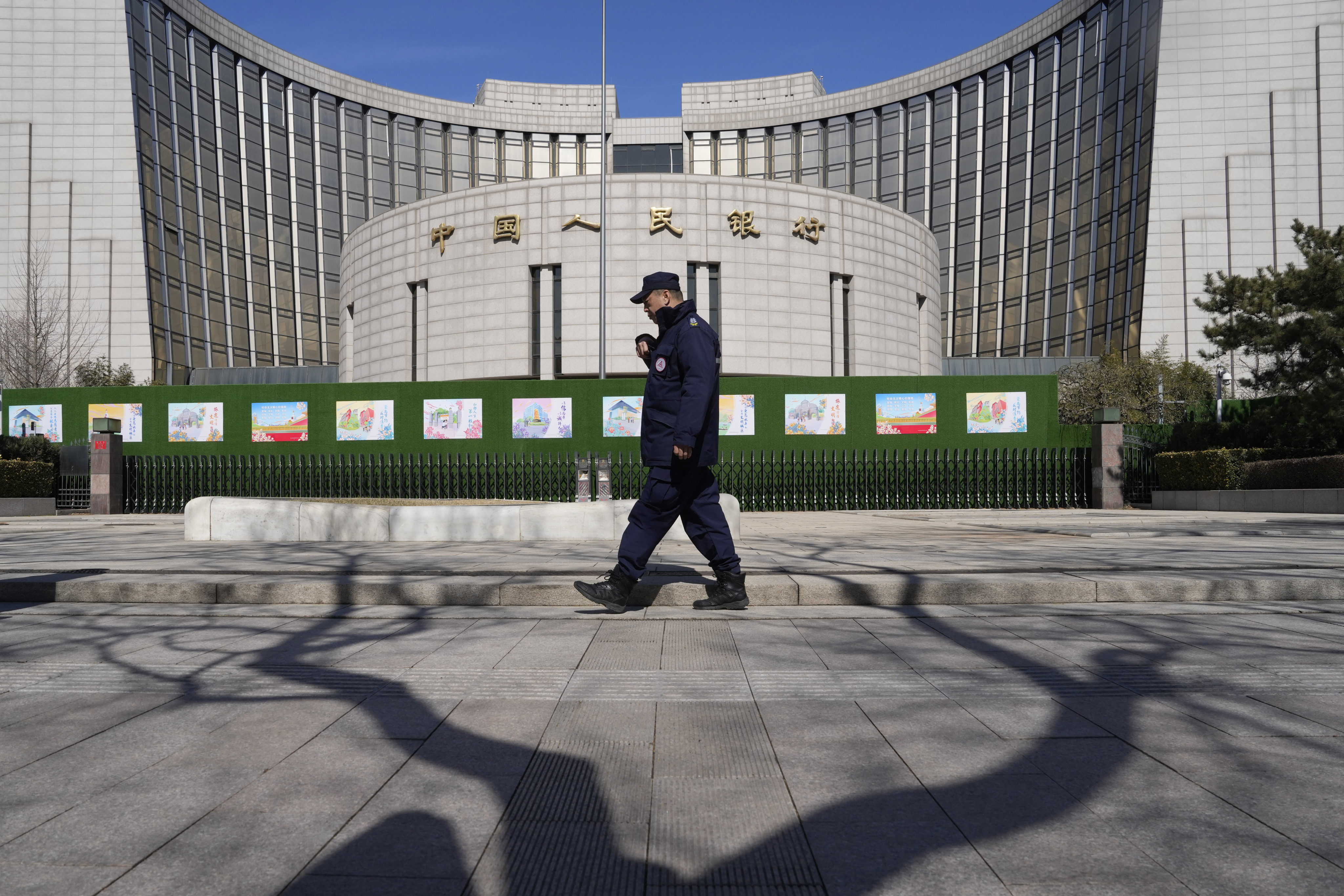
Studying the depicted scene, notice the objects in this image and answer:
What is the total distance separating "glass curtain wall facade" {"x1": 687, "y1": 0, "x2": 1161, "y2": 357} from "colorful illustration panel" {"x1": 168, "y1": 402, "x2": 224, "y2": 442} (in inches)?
1803

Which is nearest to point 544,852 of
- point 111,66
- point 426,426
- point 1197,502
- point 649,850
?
point 649,850

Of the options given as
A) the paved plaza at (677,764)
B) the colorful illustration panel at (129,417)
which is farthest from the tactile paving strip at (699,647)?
the colorful illustration panel at (129,417)

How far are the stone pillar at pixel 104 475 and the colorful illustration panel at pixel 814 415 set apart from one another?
16.6 meters

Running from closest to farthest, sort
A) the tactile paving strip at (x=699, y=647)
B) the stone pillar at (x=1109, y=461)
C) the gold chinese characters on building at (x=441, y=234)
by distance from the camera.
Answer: the tactile paving strip at (x=699, y=647) → the stone pillar at (x=1109, y=461) → the gold chinese characters on building at (x=441, y=234)

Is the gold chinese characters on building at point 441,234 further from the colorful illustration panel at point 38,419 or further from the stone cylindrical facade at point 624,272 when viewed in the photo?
the colorful illustration panel at point 38,419

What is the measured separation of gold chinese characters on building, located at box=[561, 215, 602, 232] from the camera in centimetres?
3619

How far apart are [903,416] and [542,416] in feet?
29.6

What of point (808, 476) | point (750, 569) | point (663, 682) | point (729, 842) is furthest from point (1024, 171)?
point (729, 842)

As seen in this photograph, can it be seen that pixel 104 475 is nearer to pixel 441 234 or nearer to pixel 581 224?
pixel 441 234

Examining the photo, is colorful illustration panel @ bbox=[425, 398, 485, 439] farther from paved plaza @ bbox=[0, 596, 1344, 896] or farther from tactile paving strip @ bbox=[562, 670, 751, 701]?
tactile paving strip @ bbox=[562, 670, 751, 701]

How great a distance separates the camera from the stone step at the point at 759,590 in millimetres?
6055

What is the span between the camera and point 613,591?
5500mm

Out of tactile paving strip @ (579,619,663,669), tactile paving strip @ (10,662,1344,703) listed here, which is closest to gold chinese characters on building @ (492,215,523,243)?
tactile paving strip @ (579,619,663,669)

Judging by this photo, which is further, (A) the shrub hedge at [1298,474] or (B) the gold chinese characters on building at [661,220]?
(B) the gold chinese characters on building at [661,220]
